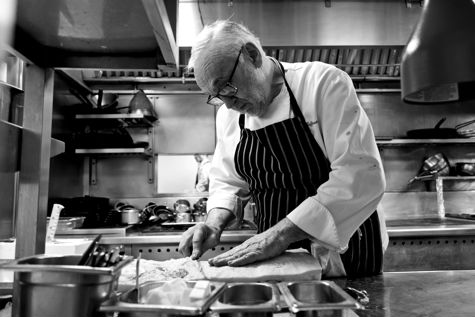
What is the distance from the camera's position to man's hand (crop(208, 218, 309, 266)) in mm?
1257

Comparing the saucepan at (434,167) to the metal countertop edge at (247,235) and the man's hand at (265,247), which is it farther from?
the man's hand at (265,247)

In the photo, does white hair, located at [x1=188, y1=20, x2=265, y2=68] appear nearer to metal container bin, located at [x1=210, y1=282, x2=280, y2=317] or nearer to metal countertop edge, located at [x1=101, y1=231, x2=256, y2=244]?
metal container bin, located at [x1=210, y1=282, x2=280, y2=317]

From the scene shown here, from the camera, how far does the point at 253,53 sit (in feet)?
4.79

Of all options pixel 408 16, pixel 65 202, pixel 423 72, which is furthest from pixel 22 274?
pixel 408 16

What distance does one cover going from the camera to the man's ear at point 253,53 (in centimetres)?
144

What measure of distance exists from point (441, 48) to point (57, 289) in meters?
1.45

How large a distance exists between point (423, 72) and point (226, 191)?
0.98m

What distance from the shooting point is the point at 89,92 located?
3.53m

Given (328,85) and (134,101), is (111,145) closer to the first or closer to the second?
(134,101)

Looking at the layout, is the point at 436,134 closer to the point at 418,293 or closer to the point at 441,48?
the point at 441,48

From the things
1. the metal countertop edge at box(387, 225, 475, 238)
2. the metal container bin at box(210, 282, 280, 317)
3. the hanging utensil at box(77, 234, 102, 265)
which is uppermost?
the hanging utensil at box(77, 234, 102, 265)

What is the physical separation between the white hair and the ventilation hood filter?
63 cm

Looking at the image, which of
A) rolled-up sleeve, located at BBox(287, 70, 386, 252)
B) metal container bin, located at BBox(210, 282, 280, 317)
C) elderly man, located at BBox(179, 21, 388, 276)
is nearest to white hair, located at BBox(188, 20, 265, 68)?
elderly man, located at BBox(179, 21, 388, 276)

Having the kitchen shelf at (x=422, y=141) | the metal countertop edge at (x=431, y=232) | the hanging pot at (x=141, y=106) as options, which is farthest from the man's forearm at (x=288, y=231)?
the kitchen shelf at (x=422, y=141)
